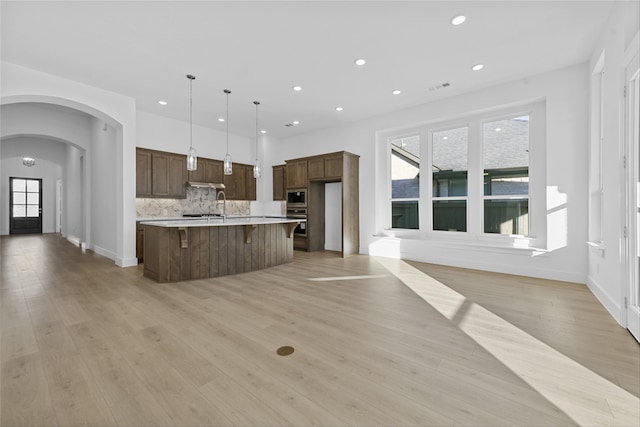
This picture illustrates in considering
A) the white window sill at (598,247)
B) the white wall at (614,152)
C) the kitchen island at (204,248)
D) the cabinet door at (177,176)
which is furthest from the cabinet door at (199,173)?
the white window sill at (598,247)

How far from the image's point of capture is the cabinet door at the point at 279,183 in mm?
8078

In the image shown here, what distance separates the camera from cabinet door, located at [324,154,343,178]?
21.1 ft

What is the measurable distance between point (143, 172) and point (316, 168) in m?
3.98

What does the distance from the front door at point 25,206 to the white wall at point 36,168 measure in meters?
0.13

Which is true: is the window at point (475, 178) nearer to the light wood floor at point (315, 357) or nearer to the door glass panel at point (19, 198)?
the light wood floor at point (315, 357)

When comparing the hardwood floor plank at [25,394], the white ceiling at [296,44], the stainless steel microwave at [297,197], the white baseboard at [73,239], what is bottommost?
the hardwood floor plank at [25,394]

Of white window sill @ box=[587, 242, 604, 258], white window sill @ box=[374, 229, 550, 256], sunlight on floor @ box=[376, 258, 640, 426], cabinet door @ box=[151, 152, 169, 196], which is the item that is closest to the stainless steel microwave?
white window sill @ box=[374, 229, 550, 256]

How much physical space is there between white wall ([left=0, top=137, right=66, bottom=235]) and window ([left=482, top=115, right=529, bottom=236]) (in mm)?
13002

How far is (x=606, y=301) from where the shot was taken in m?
3.06

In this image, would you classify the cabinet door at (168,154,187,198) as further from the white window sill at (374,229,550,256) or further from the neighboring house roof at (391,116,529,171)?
the neighboring house roof at (391,116,529,171)

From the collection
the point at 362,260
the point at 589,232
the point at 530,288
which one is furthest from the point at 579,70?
the point at 362,260

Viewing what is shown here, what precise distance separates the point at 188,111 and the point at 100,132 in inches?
95.5

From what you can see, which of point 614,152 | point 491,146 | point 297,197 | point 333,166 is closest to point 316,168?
point 333,166

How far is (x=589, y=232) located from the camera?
→ 155 inches
